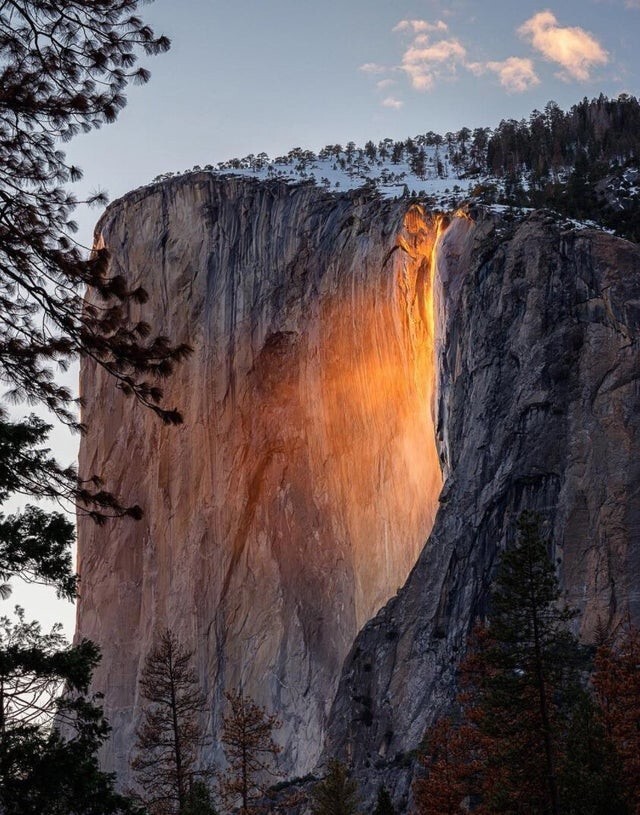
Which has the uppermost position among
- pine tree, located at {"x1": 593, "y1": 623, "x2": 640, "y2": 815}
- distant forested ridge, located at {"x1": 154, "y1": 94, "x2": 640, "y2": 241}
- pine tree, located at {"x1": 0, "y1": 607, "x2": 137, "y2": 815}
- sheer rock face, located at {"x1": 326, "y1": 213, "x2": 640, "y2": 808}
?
distant forested ridge, located at {"x1": 154, "y1": 94, "x2": 640, "y2": 241}

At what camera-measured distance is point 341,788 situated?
25469 millimetres

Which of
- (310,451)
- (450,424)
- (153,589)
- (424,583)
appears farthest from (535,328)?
(153,589)

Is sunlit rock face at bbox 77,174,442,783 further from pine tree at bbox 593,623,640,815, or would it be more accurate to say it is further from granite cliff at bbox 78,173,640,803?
pine tree at bbox 593,623,640,815

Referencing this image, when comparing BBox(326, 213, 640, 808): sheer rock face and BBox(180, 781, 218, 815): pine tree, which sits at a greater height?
BBox(326, 213, 640, 808): sheer rock face

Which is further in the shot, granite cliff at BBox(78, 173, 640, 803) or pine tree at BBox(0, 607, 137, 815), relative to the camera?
granite cliff at BBox(78, 173, 640, 803)

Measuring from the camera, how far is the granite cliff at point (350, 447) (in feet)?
110

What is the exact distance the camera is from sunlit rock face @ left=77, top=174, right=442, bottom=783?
47.8m

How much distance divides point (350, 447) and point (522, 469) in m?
18.2

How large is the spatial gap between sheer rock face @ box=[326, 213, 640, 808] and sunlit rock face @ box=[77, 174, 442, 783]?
6.96 meters

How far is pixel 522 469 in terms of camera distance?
111 ft

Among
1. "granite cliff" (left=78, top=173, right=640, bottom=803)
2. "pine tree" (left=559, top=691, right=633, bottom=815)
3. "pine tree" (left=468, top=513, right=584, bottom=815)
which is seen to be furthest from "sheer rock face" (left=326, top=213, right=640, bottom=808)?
"pine tree" (left=468, top=513, right=584, bottom=815)

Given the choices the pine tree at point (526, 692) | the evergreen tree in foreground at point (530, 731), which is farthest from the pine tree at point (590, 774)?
the pine tree at point (526, 692)

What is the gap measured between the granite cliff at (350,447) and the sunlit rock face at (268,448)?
122mm

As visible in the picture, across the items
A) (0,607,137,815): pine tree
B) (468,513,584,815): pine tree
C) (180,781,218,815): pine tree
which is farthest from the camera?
(180,781,218,815): pine tree
